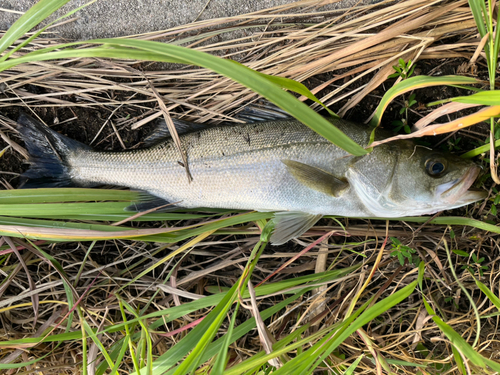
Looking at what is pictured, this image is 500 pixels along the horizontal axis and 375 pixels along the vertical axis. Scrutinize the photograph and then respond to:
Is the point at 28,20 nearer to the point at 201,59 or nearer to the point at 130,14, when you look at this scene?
the point at 201,59

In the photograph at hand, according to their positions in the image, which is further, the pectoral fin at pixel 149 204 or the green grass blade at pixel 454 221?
the pectoral fin at pixel 149 204

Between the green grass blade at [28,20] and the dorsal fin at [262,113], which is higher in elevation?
the green grass blade at [28,20]

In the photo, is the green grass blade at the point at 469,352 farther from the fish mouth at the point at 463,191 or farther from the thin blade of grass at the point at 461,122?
the thin blade of grass at the point at 461,122

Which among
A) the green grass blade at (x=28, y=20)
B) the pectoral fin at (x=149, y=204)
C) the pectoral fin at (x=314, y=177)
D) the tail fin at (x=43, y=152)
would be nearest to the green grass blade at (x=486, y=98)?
the pectoral fin at (x=314, y=177)

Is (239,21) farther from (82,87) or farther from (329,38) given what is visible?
(82,87)

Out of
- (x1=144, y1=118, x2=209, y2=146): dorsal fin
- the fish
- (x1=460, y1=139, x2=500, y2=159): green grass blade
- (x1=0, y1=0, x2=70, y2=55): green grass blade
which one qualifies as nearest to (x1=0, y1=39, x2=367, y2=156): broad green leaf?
(x1=0, y1=0, x2=70, y2=55): green grass blade

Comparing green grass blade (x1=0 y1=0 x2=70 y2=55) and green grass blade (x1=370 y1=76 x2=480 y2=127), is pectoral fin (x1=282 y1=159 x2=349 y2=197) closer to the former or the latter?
green grass blade (x1=370 y1=76 x2=480 y2=127)
